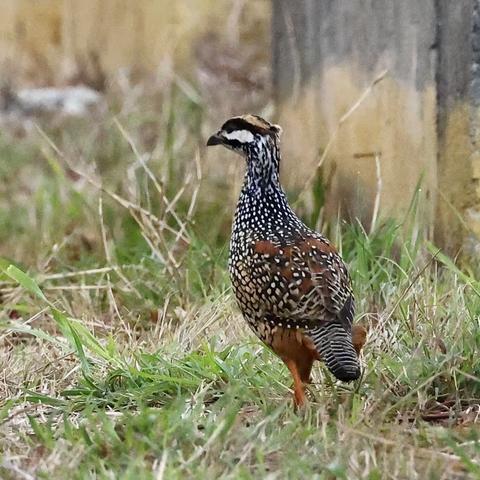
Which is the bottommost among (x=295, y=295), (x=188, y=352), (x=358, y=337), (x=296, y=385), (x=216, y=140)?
(x=188, y=352)

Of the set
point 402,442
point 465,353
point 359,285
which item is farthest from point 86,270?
point 402,442

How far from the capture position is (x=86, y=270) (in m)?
5.98

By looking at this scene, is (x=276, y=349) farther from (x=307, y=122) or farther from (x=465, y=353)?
(x=307, y=122)

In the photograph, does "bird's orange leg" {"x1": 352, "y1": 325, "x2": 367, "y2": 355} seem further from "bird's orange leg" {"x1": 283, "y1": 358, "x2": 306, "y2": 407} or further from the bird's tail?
"bird's orange leg" {"x1": 283, "y1": 358, "x2": 306, "y2": 407}

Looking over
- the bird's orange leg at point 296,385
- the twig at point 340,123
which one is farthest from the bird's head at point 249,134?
the twig at point 340,123

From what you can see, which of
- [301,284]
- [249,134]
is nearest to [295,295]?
[301,284]

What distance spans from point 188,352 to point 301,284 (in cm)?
80

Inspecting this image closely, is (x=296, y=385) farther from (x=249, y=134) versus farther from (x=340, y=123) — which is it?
(x=340, y=123)

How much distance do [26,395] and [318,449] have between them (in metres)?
1.21

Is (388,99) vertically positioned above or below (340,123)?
above

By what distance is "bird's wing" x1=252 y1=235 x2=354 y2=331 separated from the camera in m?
4.00

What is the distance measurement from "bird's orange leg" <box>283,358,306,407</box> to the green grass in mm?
41

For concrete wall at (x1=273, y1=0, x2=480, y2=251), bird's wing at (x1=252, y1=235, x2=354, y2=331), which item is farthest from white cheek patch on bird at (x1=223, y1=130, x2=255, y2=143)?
concrete wall at (x1=273, y1=0, x2=480, y2=251)

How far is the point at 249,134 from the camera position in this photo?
14.6 feet
